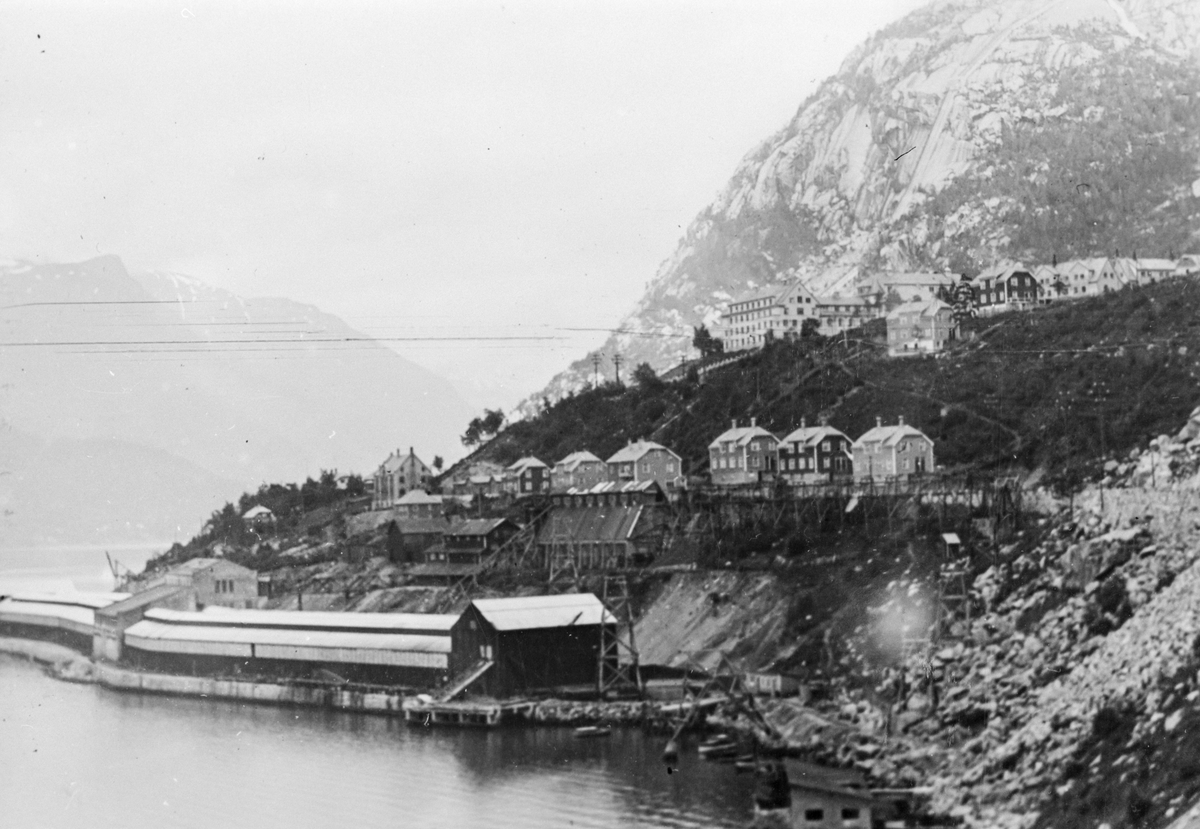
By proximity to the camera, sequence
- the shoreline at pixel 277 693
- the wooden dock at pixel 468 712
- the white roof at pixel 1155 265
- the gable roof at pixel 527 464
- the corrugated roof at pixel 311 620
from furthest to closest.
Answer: the white roof at pixel 1155 265, the gable roof at pixel 527 464, the corrugated roof at pixel 311 620, the wooden dock at pixel 468 712, the shoreline at pixel 277 693

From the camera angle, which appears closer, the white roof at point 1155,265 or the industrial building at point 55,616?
the industrial building at point 55,616

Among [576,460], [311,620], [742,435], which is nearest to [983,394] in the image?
[742,435]

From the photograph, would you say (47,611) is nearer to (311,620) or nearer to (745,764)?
(311,620)

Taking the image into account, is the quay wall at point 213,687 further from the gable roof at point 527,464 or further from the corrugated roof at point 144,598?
the gable roof at point 527,464

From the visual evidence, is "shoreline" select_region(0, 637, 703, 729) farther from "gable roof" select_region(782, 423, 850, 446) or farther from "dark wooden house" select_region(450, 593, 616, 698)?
"gable roof" select_region(782, 423, 850, 446)

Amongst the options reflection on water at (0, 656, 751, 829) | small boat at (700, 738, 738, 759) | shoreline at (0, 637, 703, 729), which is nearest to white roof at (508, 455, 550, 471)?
shoreline at (0, 637, 703, 729)

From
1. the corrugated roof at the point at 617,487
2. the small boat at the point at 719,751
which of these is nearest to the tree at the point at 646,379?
the corrugated roof at the point at 617,487
